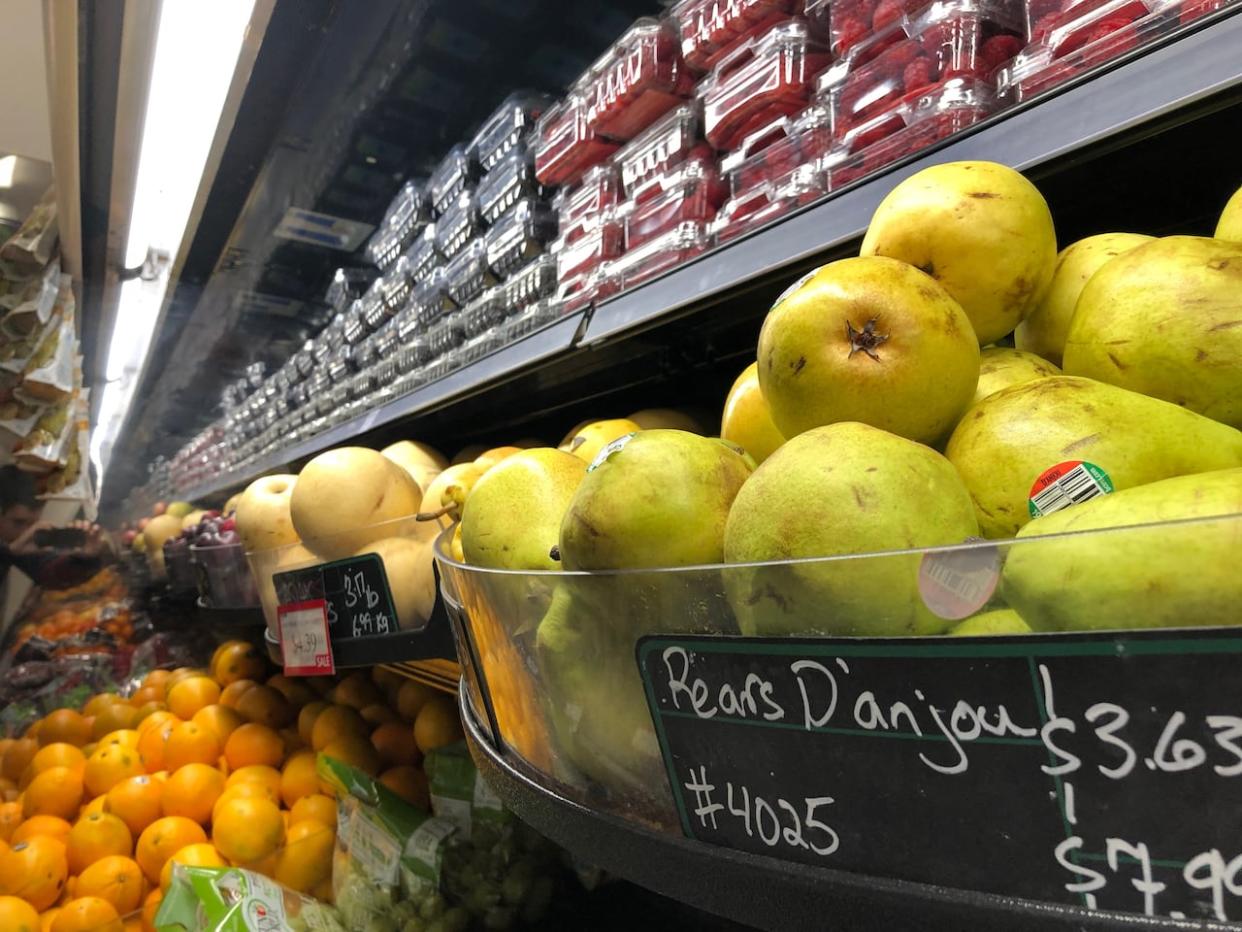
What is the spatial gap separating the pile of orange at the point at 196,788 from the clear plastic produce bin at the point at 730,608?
0.98 meters

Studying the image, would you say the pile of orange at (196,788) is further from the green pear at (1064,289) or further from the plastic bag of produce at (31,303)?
the plastic bag of produce at (31,303)

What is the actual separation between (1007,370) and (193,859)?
1.41m

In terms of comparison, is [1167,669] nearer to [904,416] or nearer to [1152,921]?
[1152,921]

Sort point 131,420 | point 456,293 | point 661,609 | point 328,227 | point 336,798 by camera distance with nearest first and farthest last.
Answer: point 661,609 < point 336,798 < point 456,293 < point 328,227 < point 131,420

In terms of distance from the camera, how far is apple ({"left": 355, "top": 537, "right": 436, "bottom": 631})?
107 cm

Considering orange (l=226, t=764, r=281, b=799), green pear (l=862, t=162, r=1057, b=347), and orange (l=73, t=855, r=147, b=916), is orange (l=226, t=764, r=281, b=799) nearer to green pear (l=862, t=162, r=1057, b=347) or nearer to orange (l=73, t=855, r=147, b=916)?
orange (l=73, t=855, r=147, b=916)

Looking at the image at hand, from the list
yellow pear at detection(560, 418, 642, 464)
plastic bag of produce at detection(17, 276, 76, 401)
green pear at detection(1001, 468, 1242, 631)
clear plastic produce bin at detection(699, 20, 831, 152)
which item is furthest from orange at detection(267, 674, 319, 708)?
plastic bag of produce at detection(17, 276, 76, 401)

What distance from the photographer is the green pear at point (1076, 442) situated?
0.44 m

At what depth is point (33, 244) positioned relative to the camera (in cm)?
334

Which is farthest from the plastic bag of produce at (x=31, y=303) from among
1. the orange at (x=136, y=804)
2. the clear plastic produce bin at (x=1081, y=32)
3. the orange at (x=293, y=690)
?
the clear plastic produce bin at (x=1081, y=32)

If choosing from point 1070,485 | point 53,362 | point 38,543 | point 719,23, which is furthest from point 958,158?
point 38,543

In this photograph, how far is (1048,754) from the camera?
28cm

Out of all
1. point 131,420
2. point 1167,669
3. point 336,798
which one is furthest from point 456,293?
point 131,420

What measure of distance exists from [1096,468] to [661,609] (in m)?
0.23
